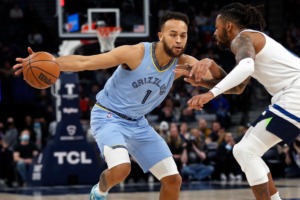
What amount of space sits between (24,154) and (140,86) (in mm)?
8765

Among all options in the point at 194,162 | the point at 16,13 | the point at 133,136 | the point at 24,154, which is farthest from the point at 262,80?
the point at 16,13

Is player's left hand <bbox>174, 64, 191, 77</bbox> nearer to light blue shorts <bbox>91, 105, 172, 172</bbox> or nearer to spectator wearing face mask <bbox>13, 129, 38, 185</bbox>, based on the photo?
light blue shorts <bbox>91, 105, 172, 172</bbox>

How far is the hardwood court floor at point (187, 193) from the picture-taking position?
1070cm

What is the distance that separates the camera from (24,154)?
15.1 meters

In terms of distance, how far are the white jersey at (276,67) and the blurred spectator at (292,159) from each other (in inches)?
342

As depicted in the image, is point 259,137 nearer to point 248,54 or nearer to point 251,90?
point 248,54

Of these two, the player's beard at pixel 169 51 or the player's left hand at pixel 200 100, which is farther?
the player's beard at pixel 169 51

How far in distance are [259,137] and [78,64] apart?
1.70 m

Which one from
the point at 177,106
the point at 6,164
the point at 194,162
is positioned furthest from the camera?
the point at 177,106

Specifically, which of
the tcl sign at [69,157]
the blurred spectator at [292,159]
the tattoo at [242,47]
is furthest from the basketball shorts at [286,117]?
the blurred spectator at [292,159]

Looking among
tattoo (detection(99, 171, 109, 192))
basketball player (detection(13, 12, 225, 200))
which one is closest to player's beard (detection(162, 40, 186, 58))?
basketball player (detection(13, 12, 225, 200))

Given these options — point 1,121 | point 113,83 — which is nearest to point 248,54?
point 113,83

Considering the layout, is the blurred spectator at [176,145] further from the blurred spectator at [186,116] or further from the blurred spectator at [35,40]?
the blurred spectator at [35,40]

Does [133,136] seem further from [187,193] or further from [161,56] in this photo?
[187,193]
